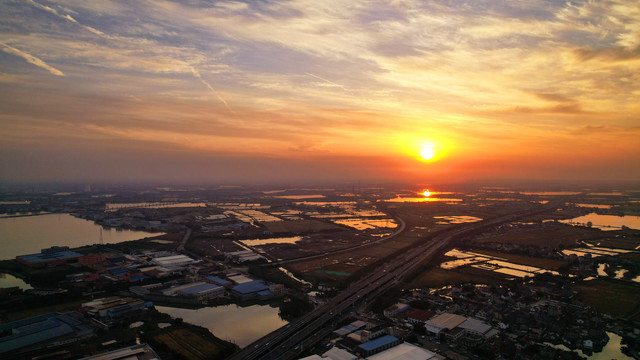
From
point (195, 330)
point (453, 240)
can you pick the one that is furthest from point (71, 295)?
point (453, 240)

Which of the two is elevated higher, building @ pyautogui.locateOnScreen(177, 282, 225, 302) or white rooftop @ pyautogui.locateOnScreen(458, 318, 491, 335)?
white rooftop @ pyautogui.locateOnScreen(458, 318, 491, 335)

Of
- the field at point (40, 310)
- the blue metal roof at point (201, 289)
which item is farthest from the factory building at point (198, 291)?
the field at point (40, 310)

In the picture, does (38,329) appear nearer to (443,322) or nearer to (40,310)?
(40,310)

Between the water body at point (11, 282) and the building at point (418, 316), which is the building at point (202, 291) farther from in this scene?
the building at point (418, 316)

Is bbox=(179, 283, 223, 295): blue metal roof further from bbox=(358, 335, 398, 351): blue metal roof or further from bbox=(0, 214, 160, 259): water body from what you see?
bbox=(0, 214, 160, 259): water body

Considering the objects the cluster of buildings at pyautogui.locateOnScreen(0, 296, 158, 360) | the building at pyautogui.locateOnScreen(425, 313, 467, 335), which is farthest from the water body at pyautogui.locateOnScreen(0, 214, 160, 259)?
the building at pyautogui.locateOnScreen(425, 313, 467, 335)
